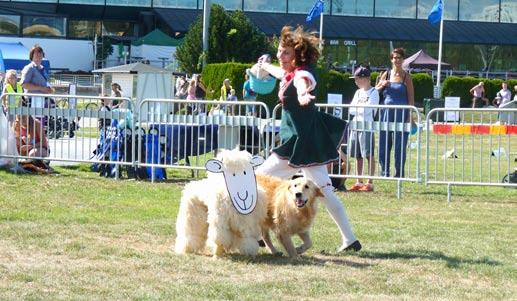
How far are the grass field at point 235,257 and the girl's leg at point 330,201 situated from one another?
14 cm

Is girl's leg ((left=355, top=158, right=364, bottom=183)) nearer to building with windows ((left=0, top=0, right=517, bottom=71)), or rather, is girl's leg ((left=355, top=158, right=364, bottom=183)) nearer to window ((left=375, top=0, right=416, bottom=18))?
building with windows ((left=0, top=0, right=517, bottom=71))

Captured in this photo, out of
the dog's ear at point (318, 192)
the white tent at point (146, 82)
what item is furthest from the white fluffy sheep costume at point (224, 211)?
the white tent at point (146, 82)

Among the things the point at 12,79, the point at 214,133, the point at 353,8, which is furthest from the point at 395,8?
the point at 214,133

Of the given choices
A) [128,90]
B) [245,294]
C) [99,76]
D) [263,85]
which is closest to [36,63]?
[263,85]

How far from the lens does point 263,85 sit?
959cm

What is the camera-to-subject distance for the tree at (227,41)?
45156 mm

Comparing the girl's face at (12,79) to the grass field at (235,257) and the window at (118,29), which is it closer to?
the grass field at (235,257)

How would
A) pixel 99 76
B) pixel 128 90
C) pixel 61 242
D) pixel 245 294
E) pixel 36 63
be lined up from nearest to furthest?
pixel 245 294 < pixel 61 242 < pixel 36 63 < pixel 128 90 < pixel 99 76

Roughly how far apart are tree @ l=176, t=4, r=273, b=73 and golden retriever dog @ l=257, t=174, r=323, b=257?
120 ft

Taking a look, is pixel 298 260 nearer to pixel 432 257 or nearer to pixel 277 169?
pixel 277 169

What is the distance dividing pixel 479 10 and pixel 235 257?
59.7 meters

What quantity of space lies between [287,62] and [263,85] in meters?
0.76

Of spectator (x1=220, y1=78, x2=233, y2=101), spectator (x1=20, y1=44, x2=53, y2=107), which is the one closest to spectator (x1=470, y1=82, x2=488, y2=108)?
spectator (x1=220, y1=78, x2=233, y2=101)

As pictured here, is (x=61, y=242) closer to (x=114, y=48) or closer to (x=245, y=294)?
(x=245, y=294)
